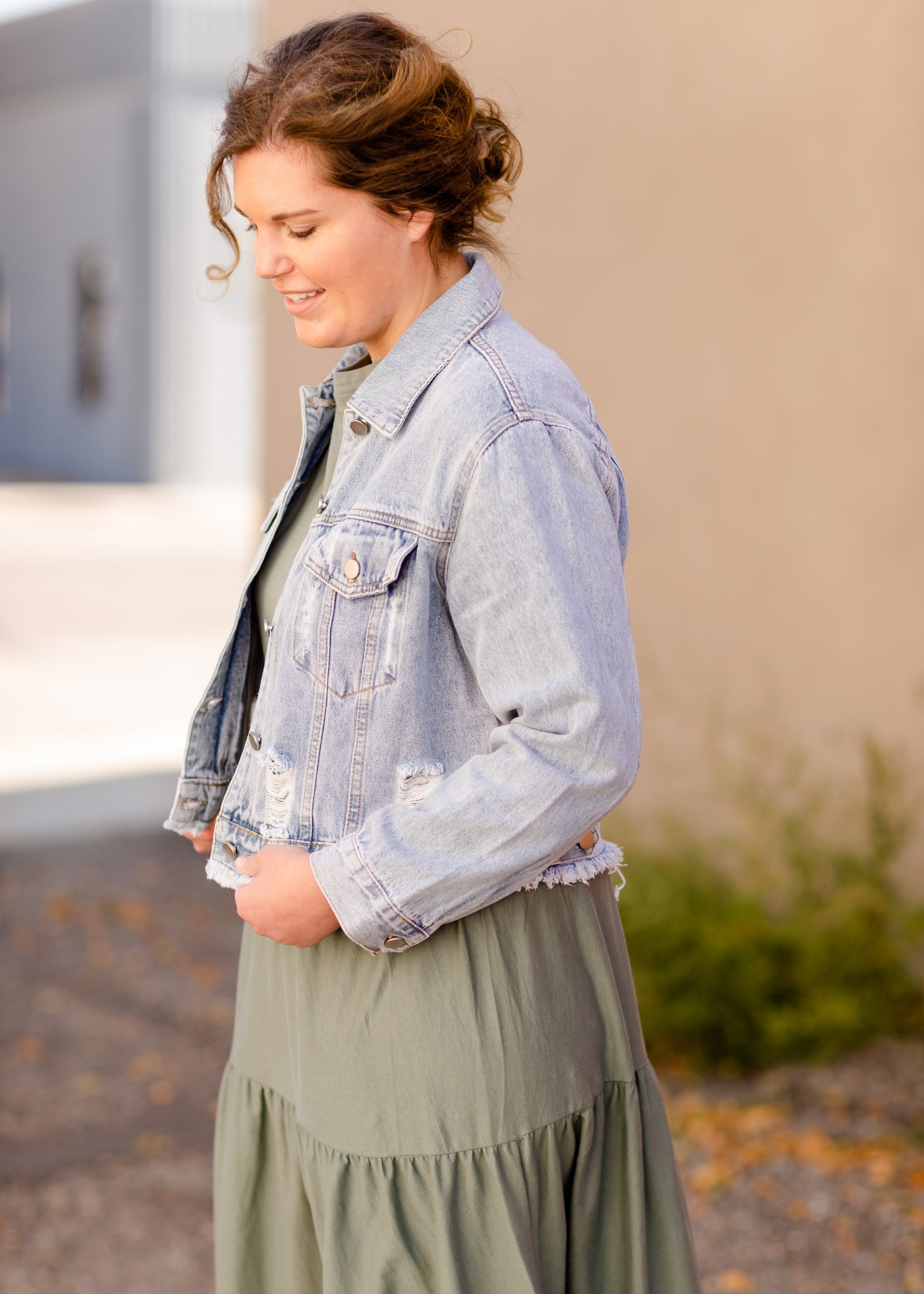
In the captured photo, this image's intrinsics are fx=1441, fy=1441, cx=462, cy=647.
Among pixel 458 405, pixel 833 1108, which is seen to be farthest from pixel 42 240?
pixel 458 405

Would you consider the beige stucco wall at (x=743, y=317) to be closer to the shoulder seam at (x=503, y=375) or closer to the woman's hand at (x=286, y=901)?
the shoulder seam at (x=503, y=375)

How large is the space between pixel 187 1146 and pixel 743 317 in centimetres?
274

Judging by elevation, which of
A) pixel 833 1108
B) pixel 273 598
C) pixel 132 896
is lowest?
pixel 132 896

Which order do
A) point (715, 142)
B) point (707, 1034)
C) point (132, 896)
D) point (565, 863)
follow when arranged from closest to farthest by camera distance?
point (565, 863)
point (707, 1034)
point (715, 142)
point (132, 896)

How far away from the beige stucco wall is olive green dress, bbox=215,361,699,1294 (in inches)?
105

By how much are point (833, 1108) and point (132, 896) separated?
300 centimetres

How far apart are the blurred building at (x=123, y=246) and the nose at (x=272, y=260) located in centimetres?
1651

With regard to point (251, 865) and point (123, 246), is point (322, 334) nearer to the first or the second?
point (251, 865)

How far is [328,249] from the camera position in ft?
4.37

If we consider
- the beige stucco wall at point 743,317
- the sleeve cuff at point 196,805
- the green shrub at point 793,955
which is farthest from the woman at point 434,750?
the beige stucco wall at point 743,317

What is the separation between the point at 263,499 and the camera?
5.65 meters

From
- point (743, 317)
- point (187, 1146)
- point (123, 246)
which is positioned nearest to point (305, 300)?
point (187, 1146)

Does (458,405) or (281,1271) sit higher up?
(458,405)

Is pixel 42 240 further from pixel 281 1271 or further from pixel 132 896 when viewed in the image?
pixel 281 1271
